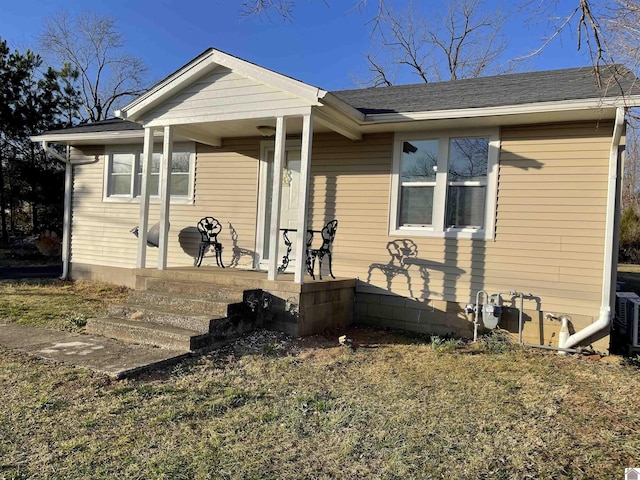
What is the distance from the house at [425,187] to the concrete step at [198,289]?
1.41 feet

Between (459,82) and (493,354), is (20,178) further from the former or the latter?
(493,354)

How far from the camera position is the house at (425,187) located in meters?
5.70

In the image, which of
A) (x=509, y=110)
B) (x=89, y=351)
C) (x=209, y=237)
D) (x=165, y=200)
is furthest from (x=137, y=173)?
(x=509, y=110)

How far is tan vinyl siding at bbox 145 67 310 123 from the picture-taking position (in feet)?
19.5

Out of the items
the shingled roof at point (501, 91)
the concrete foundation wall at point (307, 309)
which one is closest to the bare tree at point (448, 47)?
the shingled roof at point (501, 91)

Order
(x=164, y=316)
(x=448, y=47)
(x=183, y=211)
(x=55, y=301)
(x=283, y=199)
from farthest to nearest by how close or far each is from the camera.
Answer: (x=448, y=47)
(x=183, y=211)
(x=283, y=199)
(x=55, y=301)
(x=164, y=316)

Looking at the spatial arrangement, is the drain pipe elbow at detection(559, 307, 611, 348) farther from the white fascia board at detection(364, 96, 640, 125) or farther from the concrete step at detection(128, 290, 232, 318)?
the concrete step at detection(128, 290, 232, 318)

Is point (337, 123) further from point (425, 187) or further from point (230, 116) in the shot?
point (425, 187)

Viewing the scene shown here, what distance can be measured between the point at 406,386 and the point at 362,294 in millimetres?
2915

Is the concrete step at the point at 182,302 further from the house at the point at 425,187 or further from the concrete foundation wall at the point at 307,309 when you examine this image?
the house at the point at 425,187

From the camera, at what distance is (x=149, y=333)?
5.06 meters

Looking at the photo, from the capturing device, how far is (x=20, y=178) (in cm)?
1608

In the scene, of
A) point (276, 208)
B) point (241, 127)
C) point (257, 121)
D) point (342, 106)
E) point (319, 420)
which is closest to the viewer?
point (319, 420)

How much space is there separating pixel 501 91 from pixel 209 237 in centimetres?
521
